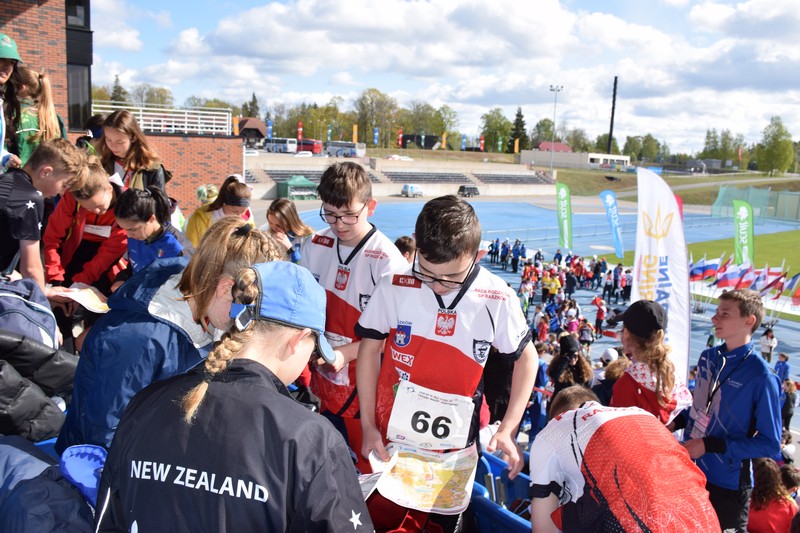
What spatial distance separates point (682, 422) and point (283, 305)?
362cm

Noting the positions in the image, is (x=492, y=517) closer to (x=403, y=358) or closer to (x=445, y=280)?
(x=403, y=358)

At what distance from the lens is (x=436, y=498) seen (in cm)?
246

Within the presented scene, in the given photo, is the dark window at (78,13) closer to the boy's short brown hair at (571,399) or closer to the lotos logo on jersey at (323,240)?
the lotos logo on jersey at (323,240)

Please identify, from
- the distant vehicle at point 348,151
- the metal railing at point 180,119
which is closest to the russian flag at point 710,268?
the metal railing at point 180,119

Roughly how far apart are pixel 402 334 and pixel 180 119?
22994mm

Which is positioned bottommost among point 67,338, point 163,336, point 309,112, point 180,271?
point 67,338

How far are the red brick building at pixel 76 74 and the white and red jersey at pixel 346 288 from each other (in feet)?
49.6

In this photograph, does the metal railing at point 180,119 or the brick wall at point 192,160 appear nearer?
the brick wall at point 192,160

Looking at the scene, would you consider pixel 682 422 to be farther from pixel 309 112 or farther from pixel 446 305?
pixel 309 112

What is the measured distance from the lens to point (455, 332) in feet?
8.69

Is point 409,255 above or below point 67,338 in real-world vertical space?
above

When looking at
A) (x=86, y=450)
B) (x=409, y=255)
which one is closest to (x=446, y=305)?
(x=86, y=450)

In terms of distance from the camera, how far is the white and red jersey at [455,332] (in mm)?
2648

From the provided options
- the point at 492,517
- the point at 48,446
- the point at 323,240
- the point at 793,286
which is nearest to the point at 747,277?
the point at 793,286
